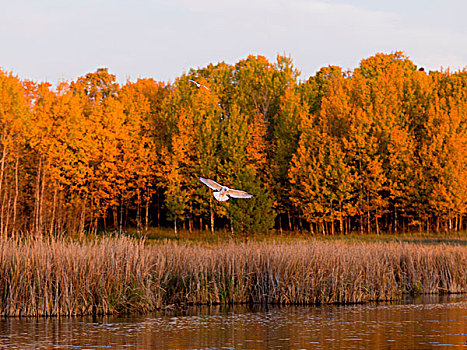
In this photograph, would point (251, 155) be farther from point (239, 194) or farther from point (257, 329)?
point (257, 329)

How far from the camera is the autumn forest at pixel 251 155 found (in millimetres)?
44688

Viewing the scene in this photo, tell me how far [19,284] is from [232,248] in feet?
21.4

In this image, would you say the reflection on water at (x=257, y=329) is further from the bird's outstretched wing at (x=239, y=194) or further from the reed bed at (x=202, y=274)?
the bird's outstretched wing at (x=239, y=194)

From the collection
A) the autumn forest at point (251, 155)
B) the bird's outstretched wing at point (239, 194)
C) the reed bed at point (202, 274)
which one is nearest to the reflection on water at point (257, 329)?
the reed bed at point (202, 274)

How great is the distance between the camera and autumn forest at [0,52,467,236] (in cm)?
4469

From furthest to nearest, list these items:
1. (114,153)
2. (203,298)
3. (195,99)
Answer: (195,99)
(114,153)
(203,298)

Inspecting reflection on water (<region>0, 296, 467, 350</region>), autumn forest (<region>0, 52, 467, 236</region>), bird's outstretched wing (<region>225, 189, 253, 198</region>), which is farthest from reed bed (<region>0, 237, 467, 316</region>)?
autumn forest (<region>0, 52, 467, 236</region>)

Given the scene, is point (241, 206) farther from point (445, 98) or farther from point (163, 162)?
point (445, 98)

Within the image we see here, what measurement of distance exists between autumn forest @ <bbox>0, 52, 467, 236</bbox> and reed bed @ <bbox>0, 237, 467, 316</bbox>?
19.8 m

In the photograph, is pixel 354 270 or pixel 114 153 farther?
pixel 114 153

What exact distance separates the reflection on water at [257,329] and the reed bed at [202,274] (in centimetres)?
60

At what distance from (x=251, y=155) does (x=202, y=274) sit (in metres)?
30.3

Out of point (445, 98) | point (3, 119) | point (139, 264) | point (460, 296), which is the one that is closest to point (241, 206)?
point (3, 119)

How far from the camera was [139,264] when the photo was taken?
60.1 ft
